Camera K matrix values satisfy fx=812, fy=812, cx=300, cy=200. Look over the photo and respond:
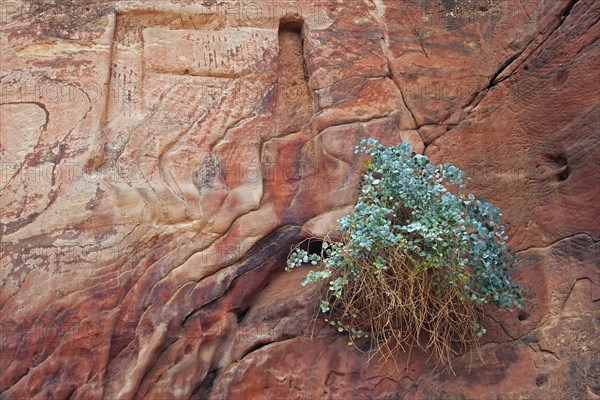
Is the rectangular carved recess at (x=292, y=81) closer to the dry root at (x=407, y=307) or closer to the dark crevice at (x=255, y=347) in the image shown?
the dry root at (x=407, y=307)

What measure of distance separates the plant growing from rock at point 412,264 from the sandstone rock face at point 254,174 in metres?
0.13

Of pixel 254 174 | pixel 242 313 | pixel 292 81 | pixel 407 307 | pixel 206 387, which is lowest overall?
pixel 206 387

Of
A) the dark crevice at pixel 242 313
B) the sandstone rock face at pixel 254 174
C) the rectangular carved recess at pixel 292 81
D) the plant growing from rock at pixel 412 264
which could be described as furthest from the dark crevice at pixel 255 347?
the rectangular carved recess at pixel 292 81

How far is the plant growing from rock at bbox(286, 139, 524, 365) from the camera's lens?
148 inches

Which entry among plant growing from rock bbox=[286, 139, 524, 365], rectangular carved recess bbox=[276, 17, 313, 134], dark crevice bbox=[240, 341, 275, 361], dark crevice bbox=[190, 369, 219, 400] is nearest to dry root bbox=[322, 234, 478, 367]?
plant growing from rock bbox=[286, 139, 524, 365]

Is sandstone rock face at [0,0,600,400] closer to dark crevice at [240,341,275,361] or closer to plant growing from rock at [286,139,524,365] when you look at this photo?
dark crevice at [240,341,275,361]

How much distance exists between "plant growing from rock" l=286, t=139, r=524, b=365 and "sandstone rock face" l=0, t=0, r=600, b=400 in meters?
0.13

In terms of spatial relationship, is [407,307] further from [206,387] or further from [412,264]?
[206,387]

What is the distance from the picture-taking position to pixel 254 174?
421cm

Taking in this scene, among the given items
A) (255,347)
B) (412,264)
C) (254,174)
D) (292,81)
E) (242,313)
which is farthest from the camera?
(292,81)

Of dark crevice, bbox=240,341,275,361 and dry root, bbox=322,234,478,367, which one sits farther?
dark crevice, bbox=240,341,275,361

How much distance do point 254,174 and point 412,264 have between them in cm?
98

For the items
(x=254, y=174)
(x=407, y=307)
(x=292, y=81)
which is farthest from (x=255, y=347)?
(x=292, y=81)

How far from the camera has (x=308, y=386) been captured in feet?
12.6
